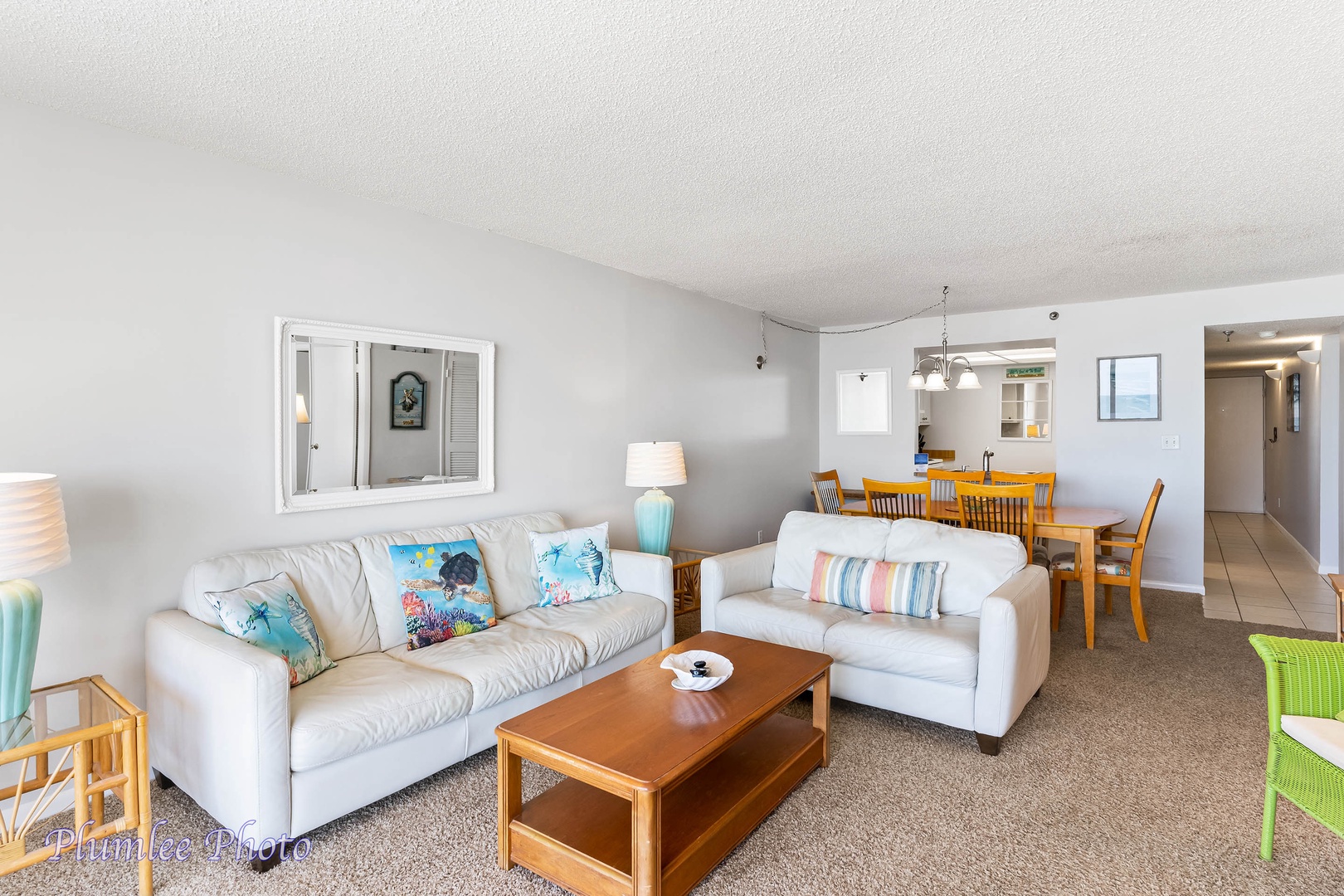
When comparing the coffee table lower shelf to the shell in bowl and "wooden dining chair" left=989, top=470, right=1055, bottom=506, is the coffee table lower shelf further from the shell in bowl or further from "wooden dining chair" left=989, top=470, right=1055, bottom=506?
"wooden dining chair" left=989, top=470, right=1055, bottom=506

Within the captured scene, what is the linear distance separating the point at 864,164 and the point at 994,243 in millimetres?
1562

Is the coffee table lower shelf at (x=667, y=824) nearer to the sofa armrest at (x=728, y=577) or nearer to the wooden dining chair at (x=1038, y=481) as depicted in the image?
the sofa armrest at (x=728, y=577)

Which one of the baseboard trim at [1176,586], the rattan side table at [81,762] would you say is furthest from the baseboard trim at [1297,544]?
the rattan side table at [81,762]

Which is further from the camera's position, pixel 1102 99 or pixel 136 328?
pixel 136 328

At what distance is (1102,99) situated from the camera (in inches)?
87.5

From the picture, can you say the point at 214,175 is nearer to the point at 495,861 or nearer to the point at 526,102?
the point at 526,102

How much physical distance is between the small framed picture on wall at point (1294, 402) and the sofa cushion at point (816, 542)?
Result: 22.0 ft

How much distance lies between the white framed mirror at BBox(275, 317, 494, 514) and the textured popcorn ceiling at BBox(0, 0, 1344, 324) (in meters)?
0.67

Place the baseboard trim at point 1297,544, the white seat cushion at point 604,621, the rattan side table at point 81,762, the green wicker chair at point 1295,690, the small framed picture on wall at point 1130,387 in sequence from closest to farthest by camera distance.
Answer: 1. the rattan side table at point 81,762
2. the green wicker chair at point 1295,690
3. the white seat cushion at point 604,621
4. the small framed picture on wall at point 1130,387
5. the baseboard trim at point 1297,544

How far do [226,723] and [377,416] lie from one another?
5.10 ft

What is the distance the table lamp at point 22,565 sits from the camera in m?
1.78

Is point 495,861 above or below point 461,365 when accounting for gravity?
below

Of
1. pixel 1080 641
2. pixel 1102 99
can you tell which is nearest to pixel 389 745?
pixel 1102 99

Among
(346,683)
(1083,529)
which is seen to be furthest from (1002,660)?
(346,683)
